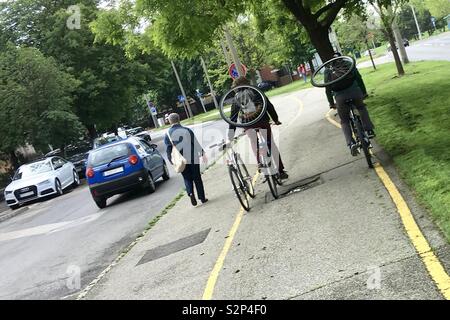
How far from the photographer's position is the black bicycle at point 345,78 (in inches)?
344

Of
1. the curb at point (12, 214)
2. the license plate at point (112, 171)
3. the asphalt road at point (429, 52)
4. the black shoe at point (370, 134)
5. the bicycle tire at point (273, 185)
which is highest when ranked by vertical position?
the license plate at point (112, 171)

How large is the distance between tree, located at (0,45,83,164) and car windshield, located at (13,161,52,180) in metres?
3.01

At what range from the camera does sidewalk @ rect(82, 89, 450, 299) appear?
5.01 metres

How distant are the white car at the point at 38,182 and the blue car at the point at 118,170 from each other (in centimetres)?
Answer: 845

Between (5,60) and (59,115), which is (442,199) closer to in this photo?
(59,115)

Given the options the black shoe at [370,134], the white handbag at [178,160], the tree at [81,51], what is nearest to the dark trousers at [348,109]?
the black shoe at [370,134]

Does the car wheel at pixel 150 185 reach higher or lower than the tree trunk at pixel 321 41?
lower

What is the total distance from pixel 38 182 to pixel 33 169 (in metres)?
1.71

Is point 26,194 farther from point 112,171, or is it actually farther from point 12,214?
point 112,171

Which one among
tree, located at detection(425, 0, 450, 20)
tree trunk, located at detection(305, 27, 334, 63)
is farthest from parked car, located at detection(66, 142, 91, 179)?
tree, located at detection(425, 0, 450, 20)

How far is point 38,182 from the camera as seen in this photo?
23109mm

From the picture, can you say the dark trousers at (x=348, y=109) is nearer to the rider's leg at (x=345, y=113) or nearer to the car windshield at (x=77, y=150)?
the rider's leg at (x=345, y=113)

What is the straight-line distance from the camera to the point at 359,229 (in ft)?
20.5
